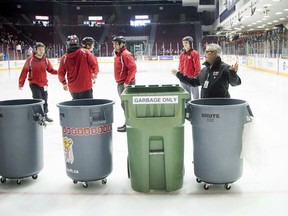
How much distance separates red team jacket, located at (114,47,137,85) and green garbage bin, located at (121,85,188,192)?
2.19 metres

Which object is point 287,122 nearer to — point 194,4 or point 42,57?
point 42,57

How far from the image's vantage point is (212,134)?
3.11 meters

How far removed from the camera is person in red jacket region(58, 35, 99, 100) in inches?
183

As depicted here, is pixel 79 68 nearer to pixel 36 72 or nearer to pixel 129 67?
pixel 129 67

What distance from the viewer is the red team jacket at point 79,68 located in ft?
15.2

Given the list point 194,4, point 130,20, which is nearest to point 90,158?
point 194,4

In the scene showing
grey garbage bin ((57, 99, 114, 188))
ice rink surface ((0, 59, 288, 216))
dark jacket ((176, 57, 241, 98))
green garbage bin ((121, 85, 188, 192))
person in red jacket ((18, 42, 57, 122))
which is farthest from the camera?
person in red jacket ((18, 42, 57, 122))

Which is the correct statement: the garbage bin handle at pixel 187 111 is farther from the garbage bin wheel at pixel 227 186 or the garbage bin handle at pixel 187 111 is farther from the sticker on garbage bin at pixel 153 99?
the garbage bin wheel at pixel 227 186

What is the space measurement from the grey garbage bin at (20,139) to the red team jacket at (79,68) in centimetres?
131

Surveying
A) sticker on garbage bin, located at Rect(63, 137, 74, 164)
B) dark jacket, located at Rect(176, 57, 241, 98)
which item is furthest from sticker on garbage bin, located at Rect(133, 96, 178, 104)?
dark jacket, located at Rect(176, 57, 241, 98)

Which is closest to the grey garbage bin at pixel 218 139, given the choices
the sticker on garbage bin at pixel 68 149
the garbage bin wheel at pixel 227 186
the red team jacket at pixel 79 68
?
the garbage bin wheel at pixel 227 186

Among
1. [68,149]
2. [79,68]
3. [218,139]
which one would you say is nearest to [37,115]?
[68,149]

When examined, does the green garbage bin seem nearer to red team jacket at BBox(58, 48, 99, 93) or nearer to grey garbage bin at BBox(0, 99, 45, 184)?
grey garbage bin at BBox(0, 99, 45, 184)

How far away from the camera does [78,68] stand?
4727mm
